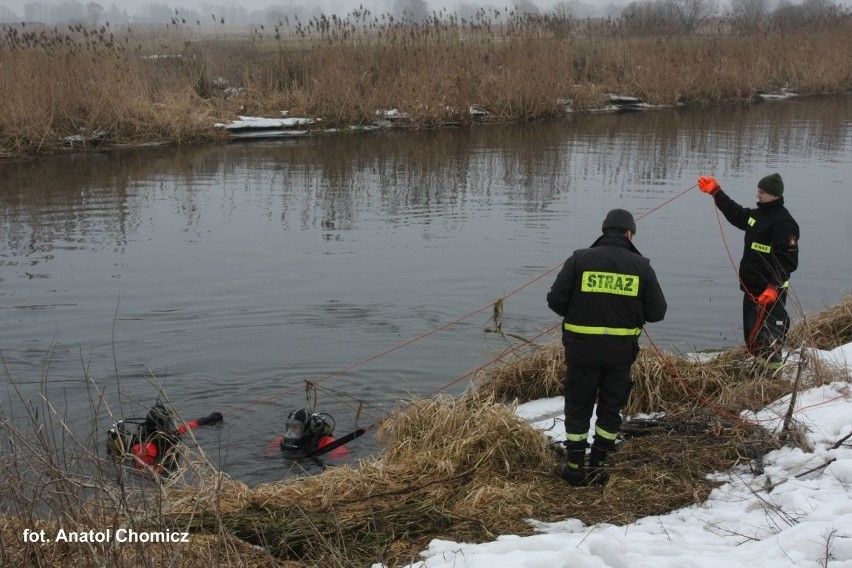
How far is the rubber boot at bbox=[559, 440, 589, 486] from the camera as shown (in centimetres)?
554

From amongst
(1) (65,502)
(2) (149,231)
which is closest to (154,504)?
(1) (65,502)

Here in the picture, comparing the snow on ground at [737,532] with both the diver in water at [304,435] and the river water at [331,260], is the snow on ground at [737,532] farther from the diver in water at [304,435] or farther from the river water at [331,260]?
the diver in water at [304,435]

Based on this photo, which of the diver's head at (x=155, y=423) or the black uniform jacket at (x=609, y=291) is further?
the diver's head at (x=155, y=423)

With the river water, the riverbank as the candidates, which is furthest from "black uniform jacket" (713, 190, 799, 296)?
the riverbank

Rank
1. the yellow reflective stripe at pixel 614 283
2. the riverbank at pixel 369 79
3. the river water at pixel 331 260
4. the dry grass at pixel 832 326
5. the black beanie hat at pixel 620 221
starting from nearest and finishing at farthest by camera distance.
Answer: the yellow reflective stripe at pixel 614 283, the black beanie hat at pixel 620 221, the dry grass at pixel 832 326, the river water at pixel 331 260, the riverbank at pixel 369 79

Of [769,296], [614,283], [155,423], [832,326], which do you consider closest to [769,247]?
[769,296]

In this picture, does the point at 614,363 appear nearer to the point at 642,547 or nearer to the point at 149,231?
the point at 642,547

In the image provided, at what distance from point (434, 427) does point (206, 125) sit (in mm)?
21737

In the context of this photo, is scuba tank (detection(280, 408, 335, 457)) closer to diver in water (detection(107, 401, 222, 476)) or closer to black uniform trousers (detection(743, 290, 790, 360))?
diver in water (detection(107, 401, 222, 476))

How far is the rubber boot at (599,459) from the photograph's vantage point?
18.2ft

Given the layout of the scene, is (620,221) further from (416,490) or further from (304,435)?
(304,435)

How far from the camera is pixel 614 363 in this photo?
5.40 m

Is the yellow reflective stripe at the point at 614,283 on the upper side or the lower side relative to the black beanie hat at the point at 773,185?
lower

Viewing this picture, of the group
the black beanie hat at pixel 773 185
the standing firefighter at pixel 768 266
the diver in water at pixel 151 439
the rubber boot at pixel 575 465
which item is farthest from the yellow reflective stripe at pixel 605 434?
the diver in water at pixel 151 439
